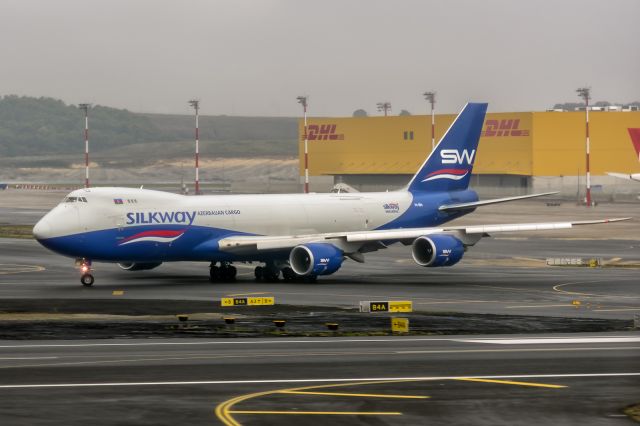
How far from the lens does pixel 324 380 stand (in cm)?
2794

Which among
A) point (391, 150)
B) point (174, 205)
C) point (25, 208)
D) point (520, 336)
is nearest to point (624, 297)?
point (520, 336)

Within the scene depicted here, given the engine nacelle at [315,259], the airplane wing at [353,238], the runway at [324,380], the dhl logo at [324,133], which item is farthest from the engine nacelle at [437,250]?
the dhl logo at [324,133]

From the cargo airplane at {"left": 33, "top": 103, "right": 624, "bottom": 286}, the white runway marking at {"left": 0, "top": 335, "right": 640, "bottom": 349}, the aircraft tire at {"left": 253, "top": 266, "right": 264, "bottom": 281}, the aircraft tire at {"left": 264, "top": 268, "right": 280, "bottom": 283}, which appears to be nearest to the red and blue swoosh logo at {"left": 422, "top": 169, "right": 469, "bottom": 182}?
the cargo airplane at {"left": 33, "top": 103, "right": 624, "bottom": 286}

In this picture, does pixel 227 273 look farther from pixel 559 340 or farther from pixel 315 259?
pixel 559 340

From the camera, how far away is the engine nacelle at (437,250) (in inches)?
2244

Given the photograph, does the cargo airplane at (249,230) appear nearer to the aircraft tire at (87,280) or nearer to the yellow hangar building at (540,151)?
the aircraft tire at (87,280)

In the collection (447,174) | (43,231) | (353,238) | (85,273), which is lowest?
(85,273)

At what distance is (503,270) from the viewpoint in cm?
6525

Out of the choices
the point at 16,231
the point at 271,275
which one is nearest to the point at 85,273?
the point at 271,275

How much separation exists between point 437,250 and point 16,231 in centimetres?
4969

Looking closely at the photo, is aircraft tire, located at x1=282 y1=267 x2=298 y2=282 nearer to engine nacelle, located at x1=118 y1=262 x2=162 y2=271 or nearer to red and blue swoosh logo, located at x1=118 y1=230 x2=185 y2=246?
red and blue swoosh logo, located at x1=118 y1=230 x2=185 y2=246

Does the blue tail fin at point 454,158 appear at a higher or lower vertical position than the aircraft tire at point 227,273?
higher

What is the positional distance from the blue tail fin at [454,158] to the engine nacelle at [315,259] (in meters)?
10.2

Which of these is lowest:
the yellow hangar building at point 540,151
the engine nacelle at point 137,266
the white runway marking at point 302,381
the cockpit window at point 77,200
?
the white runway marking at point 302,381
